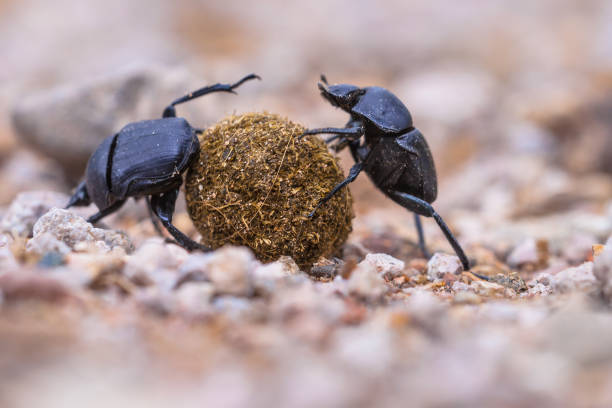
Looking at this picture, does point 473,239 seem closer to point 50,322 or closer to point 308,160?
point 308,160

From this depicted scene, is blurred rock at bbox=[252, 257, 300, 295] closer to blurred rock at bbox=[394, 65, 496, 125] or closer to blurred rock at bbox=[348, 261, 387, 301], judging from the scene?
blurred rock at bbox=[348, 261, 387, 301]

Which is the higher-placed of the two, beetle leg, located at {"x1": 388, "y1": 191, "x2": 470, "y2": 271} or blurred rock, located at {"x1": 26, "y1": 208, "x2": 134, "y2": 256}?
beetle leg, located at {"x1": 388, "y1": 191, "x2": 470, "y2": 271}

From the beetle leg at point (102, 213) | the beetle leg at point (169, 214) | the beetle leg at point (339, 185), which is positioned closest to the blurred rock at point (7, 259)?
the beetle leg at point (102, 213)

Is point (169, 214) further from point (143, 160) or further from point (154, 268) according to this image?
point (154, 268)

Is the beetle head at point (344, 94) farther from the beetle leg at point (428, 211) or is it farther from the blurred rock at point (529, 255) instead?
the blurred rock at point (529, 255)

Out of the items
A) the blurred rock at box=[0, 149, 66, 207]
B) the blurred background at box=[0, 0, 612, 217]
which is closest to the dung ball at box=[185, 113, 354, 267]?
the blurred background at box=[0, 0, 612, 217]

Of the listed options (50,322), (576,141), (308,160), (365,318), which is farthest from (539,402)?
(576,141)

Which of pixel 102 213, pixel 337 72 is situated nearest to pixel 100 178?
pixel 102 213
